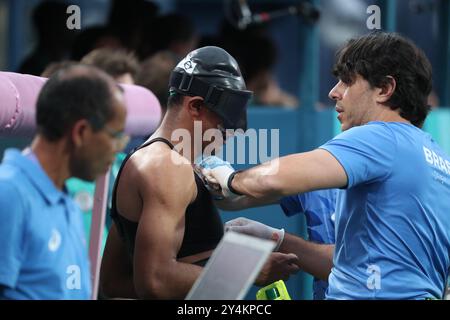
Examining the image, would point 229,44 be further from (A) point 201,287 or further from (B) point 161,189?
(A) point 201,287

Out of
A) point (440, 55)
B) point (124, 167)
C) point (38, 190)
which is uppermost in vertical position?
point (38, 190)

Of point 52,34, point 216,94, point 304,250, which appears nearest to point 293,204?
point 304,250

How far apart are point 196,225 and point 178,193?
23 centimetres

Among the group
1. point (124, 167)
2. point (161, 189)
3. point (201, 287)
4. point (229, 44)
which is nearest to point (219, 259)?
point (201, 287)

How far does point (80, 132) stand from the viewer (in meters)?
2.89

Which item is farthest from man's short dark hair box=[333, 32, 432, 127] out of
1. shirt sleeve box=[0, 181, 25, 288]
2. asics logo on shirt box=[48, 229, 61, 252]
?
shirt sleeve box=[0, 181, 25, 288]

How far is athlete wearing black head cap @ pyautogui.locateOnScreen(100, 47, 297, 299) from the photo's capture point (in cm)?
381

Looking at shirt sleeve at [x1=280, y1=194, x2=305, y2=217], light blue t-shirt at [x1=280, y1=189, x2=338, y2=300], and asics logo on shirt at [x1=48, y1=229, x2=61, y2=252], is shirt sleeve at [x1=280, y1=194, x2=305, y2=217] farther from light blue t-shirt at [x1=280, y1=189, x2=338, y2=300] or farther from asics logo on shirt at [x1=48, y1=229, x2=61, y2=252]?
asics logo on shirt at [x1=48, y1=229, x2=61, y2=252]

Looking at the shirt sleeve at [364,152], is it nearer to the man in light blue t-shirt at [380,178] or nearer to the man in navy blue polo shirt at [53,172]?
the man in light blue t-shirt at [380,178]

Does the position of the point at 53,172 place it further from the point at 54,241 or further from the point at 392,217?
the point at 392,217

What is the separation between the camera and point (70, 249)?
2969mm

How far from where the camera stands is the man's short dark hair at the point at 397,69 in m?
3.86

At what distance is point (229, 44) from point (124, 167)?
6.21 m

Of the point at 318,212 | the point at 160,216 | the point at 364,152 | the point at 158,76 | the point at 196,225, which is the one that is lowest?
the point at 318,212
